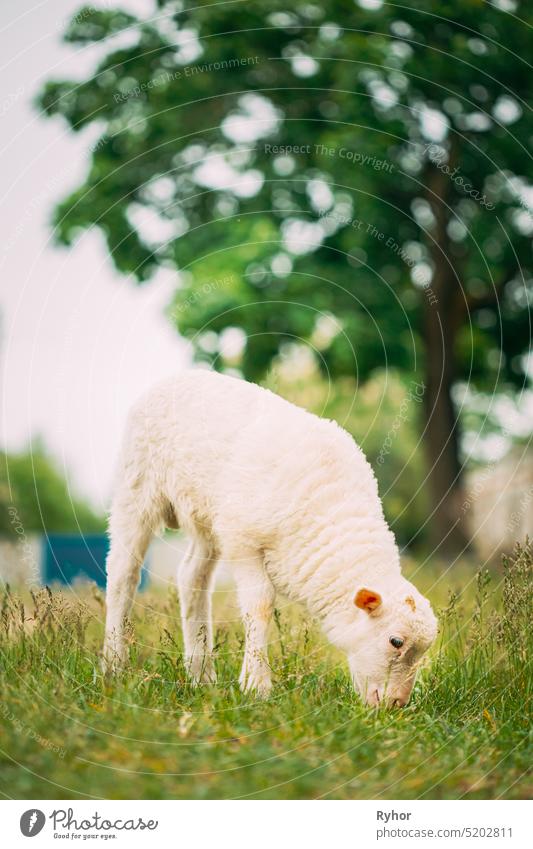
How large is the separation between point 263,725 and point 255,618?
910 millimetres

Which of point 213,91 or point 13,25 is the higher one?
point 213,91

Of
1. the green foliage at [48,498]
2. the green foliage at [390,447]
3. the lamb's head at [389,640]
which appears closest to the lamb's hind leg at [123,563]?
the lamb's head at [389,640]

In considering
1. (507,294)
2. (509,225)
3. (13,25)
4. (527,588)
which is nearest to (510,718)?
(527,588)

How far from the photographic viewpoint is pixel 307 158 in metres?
14.4

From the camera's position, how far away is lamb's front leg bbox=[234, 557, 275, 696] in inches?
240

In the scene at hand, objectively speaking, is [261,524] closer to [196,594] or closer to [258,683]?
[258,683]

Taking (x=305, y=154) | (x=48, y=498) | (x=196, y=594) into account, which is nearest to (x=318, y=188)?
A: (x=305, y=154)

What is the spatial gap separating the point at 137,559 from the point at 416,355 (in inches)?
410

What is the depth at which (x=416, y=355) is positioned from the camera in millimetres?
16625

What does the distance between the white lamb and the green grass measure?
28 cm

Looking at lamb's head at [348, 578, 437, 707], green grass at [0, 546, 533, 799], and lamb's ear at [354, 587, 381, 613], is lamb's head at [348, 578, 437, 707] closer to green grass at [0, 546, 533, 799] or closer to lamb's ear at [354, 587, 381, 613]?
lamb's ear at [354, 587, 381, 613]

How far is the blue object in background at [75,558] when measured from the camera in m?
13.7

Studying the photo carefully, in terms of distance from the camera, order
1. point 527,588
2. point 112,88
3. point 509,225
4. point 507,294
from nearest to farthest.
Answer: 1. point 527,588
2. point 112,88
3. point 509,225
4. point 507,294

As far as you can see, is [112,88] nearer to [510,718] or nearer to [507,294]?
[507,294]
